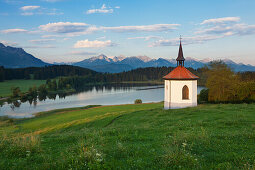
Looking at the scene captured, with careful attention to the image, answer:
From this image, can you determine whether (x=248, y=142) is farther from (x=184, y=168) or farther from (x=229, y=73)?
(x=229, y=73)

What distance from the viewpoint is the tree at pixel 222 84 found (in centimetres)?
3566

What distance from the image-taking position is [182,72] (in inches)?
1149

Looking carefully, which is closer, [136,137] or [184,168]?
[184,168]

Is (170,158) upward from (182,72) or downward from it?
downward

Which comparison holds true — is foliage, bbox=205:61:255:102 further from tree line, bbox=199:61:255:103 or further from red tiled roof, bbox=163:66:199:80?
red tiled roof, bbox=163:66:199:80

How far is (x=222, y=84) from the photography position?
36.1 metres

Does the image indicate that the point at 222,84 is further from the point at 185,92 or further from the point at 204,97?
the point at 185,92

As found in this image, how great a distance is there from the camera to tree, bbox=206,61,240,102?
3566 centimetres

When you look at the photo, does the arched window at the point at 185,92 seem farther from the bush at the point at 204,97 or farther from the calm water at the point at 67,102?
the calm water at the point at 67,102

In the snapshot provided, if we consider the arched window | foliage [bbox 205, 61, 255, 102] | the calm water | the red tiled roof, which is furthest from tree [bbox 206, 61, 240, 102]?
the calm water

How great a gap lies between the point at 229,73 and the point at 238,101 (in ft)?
19.0

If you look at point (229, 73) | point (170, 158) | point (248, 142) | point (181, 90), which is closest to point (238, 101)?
point (229, 73)

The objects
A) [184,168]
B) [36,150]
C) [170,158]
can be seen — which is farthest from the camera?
[36,150]

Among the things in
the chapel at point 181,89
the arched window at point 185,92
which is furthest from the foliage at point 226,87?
the arched window at point 185,92
